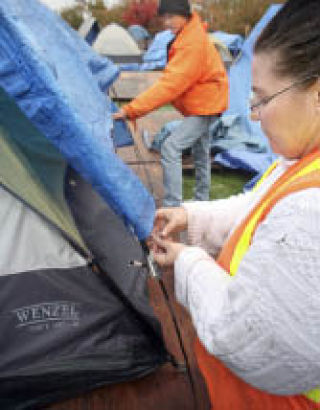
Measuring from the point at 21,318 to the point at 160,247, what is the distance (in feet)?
1.78

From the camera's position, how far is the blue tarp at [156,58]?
7562 millimetres

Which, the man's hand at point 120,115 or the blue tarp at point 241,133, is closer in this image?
the man's hand at point 120,115

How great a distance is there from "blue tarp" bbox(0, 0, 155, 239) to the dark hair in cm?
64

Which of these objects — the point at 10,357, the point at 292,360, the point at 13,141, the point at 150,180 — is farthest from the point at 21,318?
the point at 150,180

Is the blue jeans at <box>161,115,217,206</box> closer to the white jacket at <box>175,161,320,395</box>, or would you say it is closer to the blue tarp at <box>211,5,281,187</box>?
the blue tarp at <box>211,5,281,187</box>

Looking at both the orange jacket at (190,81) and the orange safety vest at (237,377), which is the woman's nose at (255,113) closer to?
the orange safety vest at (237,377)

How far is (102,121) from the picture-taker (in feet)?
5.11

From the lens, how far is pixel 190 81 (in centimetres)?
252

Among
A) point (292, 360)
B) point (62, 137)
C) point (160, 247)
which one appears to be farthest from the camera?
point (62, 137)

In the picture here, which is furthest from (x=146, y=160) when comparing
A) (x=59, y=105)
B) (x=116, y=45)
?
(x=116, y=45)

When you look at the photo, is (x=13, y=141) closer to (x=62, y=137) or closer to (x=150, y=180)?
(x=62, y=137)

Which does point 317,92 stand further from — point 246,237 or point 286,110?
point 246,237

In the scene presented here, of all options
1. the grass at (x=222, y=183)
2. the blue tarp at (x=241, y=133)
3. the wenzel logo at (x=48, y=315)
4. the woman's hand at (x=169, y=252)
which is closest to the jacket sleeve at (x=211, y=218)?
the woman's hand at (x=169, y=252)

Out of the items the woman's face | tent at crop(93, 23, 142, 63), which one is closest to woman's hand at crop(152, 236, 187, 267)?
the woman's face
